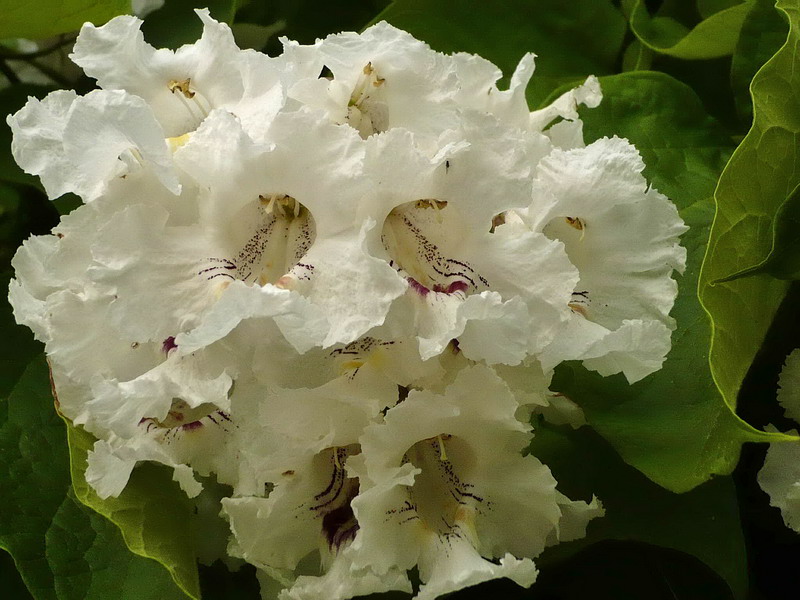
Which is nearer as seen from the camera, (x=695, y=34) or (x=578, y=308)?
(x=578, y=308)

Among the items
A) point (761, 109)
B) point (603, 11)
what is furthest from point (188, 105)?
point (603, 11)

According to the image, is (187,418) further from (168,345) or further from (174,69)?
(174,69)

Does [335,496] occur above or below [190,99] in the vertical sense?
below

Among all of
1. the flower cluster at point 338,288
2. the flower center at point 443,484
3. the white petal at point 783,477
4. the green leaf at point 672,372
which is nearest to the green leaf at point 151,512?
the flower cluster at point 338,288

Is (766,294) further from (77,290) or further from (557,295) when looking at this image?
(77,290)

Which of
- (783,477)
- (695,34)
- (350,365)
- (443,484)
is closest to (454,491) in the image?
(443,484)

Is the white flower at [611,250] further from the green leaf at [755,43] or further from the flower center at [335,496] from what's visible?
the green leaf at [755,43]

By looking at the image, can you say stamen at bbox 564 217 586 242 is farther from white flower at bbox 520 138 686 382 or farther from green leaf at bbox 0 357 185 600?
green leaf at bbox 0 357 185 600
